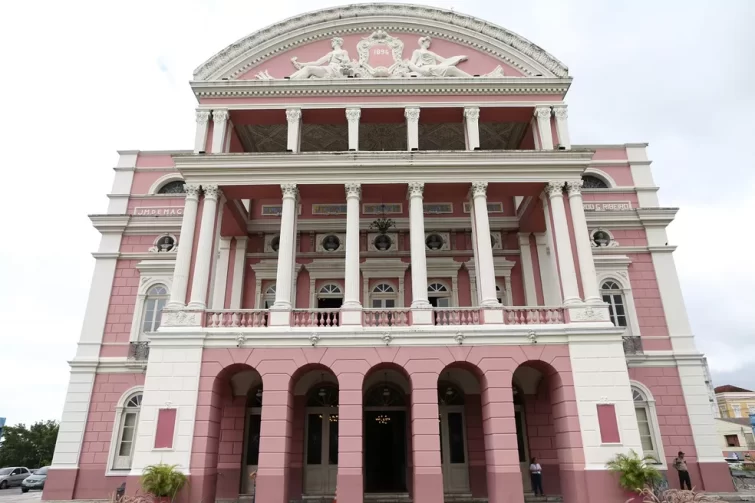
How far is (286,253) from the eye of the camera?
16469 millimetres

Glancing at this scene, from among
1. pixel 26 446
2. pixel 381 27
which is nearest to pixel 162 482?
pixel 381 27

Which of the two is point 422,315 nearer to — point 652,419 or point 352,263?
point 352,263

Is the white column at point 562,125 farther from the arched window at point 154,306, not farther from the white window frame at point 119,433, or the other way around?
the white window frame at point 119,433

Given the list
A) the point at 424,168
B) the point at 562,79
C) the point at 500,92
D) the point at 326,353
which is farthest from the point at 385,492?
the point at 562,79

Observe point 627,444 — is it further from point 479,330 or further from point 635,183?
point 635,183

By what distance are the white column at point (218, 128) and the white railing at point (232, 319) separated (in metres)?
5.82

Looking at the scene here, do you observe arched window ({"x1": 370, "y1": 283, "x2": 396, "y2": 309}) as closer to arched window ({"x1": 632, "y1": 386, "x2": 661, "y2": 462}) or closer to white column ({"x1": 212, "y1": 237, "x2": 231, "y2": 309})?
white column ({"x1": 212, "y1": 237, "x2": 231, "y2": 309})

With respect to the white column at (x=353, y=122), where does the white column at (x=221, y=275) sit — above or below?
below

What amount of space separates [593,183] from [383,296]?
35.5ft

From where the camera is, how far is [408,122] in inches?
724

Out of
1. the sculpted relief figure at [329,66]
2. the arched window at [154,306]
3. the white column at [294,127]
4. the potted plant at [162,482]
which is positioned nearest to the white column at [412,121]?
the sculpted relief figure at [329,66]

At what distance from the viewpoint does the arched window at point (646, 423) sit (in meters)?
17.9

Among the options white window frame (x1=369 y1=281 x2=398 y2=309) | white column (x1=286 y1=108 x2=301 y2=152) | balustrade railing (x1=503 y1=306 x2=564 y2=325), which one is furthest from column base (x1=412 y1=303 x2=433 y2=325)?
white column (x1=286 y1=108 x2=301 y2=152)

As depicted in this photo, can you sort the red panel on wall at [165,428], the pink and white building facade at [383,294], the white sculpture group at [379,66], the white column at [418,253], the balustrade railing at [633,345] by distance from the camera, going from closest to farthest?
the red panel on wall at [165,428] → the pink and white building facade at [383,294] → the white column at [418,253] → the balustrade railing at [633,345] → the white sculpture group at [379,66]
